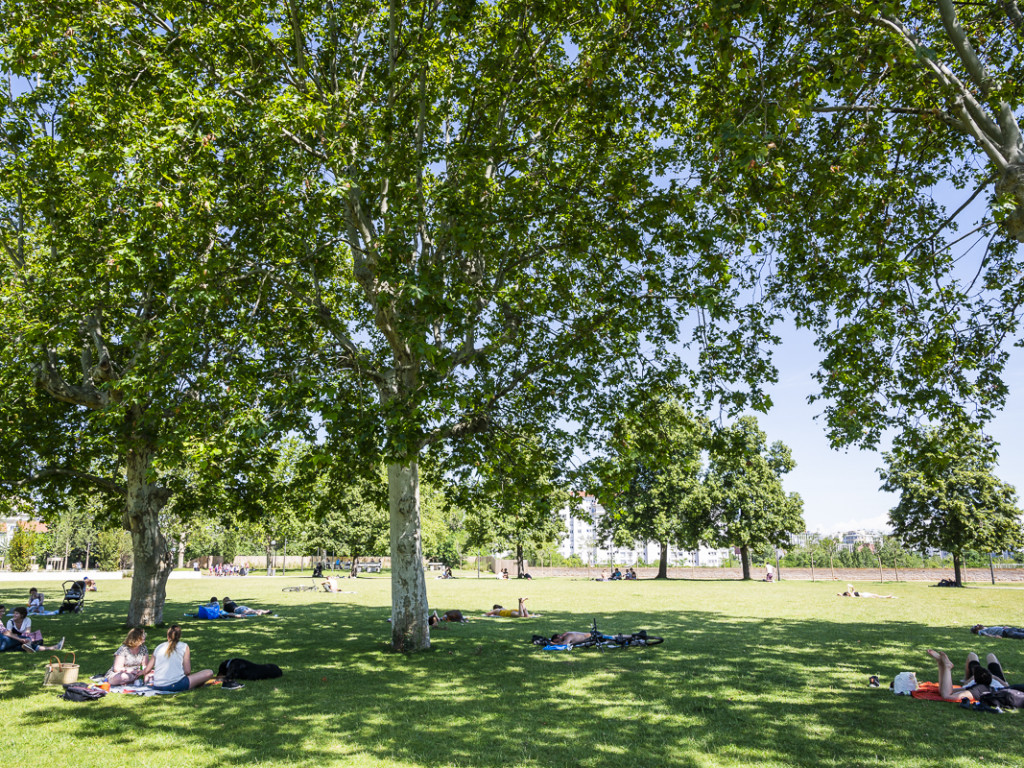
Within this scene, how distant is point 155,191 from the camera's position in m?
11.3

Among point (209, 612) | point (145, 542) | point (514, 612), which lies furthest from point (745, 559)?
point (145, 542)

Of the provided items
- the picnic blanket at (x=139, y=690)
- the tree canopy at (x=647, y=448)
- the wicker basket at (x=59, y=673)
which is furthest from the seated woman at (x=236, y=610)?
the tree canopy at (x=647, y=448)

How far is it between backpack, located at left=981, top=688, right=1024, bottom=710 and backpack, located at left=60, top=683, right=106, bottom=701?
1331cm

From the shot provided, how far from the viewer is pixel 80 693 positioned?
372 inches

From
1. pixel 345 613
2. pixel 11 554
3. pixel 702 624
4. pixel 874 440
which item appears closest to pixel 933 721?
pixel 874 440

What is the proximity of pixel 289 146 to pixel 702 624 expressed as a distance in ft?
60.2

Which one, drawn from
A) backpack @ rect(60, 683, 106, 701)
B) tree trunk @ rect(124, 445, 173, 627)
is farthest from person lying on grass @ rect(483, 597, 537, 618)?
backpack @ rect(60, 683, 106, 701)

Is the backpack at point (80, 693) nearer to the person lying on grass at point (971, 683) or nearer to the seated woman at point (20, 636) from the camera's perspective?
the seated woman at point (20, 636)

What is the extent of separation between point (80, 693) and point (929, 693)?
13.1 meters

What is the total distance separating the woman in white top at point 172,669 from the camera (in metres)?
10.3

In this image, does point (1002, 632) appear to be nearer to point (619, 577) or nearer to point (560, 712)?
point (560, 712)

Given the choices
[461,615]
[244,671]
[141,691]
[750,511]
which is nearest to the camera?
[141,691]

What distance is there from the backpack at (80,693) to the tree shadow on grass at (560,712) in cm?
27

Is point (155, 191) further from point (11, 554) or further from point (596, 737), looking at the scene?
point (11, 554)
